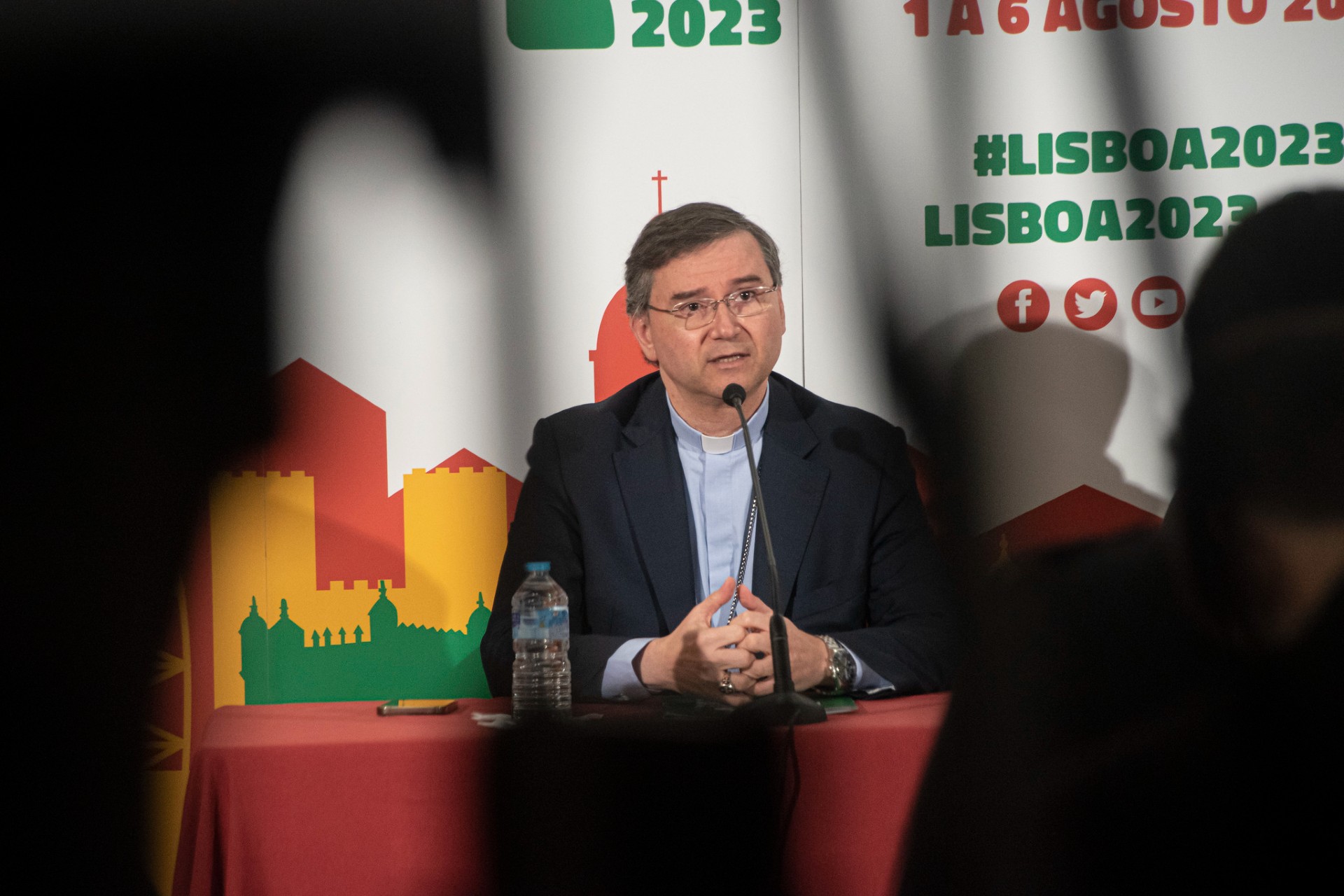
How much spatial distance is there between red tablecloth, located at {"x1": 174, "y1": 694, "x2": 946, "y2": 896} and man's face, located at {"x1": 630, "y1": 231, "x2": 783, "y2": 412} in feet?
2.69

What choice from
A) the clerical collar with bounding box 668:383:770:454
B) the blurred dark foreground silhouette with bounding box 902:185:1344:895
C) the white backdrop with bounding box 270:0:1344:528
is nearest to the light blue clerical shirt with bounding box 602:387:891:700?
the clerical collar with bounding box 668:383:770:454

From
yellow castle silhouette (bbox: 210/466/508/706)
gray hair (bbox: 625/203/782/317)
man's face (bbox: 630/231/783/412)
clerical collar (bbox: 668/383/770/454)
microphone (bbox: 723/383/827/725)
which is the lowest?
microphone (bbox: 723/383/827/725)

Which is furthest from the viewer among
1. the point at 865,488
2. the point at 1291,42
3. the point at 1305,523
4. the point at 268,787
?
the point at 1291,42

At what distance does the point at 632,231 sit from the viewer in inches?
93.8

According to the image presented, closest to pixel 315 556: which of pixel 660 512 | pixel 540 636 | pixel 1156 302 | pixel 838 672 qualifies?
pixel 540 636

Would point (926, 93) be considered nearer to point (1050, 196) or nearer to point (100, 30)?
point (1050, 196)

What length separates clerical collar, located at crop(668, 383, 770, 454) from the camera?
2289mm

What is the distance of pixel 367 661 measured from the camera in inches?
94.0

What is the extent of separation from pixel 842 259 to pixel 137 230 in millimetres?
1527

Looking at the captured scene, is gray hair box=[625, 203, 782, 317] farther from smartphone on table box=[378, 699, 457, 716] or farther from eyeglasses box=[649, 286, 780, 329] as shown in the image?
smartphone on table box=[378, 699, 457, 716]

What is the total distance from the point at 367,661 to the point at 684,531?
30.1 inches

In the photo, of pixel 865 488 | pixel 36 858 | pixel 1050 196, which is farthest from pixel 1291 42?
pixel 36 858

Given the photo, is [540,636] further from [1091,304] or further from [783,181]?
[1091,304]

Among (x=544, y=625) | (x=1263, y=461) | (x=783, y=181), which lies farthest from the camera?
(x=783, y=181)
